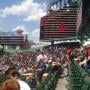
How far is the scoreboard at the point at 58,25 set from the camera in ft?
551

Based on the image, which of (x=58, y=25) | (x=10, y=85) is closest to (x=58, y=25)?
(x=58, y=25)

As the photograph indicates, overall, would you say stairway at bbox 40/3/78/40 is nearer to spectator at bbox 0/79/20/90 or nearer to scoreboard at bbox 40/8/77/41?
scoreboard at bbox 40/8/77/41

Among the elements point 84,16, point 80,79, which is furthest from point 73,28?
point 80,79

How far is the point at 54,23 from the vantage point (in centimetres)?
17738

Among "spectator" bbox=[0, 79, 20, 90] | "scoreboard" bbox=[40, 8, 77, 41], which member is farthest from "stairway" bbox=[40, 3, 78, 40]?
"spectator" bbox=[0, 79, 20, 90]

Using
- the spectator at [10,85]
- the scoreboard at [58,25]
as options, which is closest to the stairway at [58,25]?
the scoreboard at [58,25]

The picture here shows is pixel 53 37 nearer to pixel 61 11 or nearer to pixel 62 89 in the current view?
pixel 61 11

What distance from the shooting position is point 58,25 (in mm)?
179125

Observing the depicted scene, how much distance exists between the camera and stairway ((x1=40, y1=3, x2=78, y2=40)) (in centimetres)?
16788

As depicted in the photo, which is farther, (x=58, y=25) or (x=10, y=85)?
(x=58, y=25)

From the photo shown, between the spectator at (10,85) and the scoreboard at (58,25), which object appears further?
the scoreboard at (58,25)

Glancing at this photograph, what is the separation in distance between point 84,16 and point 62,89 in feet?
78.1

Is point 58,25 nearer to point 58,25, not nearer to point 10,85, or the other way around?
point 58,25

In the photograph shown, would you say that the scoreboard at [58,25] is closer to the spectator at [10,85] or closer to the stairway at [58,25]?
the stairway at [58,25]
